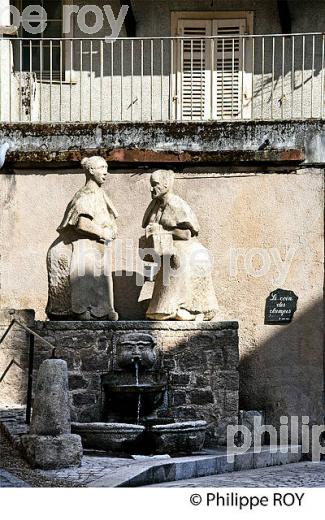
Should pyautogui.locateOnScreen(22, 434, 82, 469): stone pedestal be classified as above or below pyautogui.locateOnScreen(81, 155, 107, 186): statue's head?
below

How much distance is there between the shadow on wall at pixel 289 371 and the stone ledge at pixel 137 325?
1151 millimetres

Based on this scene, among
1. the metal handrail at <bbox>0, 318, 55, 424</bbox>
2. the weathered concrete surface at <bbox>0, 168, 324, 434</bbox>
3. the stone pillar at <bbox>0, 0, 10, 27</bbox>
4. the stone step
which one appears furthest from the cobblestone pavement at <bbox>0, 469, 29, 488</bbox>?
the stone pillar at <bbox>0, 0, 10, 27</bbox>

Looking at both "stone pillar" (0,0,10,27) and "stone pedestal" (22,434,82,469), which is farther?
"stone pillar" (0,0,10,27)

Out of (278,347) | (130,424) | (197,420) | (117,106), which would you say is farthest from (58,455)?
(117,106)

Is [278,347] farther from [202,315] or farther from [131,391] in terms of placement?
[131,391]

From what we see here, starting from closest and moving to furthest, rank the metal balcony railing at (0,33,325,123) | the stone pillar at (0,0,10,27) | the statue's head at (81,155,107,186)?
the statue's head at (81,155,107,186), the stone pillar at (0,0,10,27), the metal balcony railing at (0,33,325,123)

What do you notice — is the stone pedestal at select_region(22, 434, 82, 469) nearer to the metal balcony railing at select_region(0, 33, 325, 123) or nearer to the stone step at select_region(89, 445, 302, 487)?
the stone step at select_region(89, 445, 302, 487)

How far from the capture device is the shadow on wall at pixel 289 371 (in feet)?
57.9

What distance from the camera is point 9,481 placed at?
43.4ft

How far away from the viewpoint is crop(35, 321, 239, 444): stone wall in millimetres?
16422

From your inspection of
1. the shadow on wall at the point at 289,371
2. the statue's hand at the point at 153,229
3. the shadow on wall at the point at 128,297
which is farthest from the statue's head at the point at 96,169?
the shadow on wall at the point at 289,371

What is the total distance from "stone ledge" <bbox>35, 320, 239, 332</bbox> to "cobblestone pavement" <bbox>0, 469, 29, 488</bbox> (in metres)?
3.12

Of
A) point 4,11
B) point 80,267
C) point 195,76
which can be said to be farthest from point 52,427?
point 195,76

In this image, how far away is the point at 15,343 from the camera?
16.5 metres
